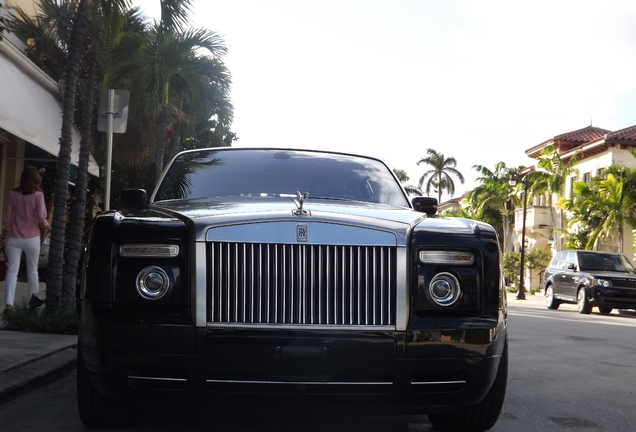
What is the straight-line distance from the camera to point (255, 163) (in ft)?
18.7

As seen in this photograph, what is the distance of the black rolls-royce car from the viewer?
3.69m

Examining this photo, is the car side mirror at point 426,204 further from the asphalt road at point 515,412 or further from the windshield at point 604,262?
the windshield at point 604,262

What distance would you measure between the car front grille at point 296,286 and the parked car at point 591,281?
1823 cm

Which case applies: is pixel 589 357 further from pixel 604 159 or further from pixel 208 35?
pixel 604 159

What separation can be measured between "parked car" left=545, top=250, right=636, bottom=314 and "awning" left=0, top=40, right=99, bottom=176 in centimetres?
1327

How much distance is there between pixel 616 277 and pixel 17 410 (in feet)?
60.7

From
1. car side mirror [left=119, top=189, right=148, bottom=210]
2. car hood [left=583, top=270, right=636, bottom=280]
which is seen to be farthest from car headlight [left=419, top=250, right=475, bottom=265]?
car hood [left=583, top=270, right=636, bottom=280]

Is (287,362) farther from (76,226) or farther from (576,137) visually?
(576,137)

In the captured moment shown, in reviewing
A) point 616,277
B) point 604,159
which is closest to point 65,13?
point 616,277

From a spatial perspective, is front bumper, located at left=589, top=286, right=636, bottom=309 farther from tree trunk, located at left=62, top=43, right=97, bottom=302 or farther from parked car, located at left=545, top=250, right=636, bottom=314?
tree trunk, located at left=62, top=43, right=97, bottom=302

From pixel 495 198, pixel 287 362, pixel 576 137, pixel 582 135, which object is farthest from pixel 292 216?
pixel 495 198

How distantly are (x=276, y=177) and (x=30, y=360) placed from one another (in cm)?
244

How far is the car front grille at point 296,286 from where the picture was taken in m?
3.73

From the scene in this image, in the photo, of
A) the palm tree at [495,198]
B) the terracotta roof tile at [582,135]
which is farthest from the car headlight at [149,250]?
the palm tree at [495,198]
